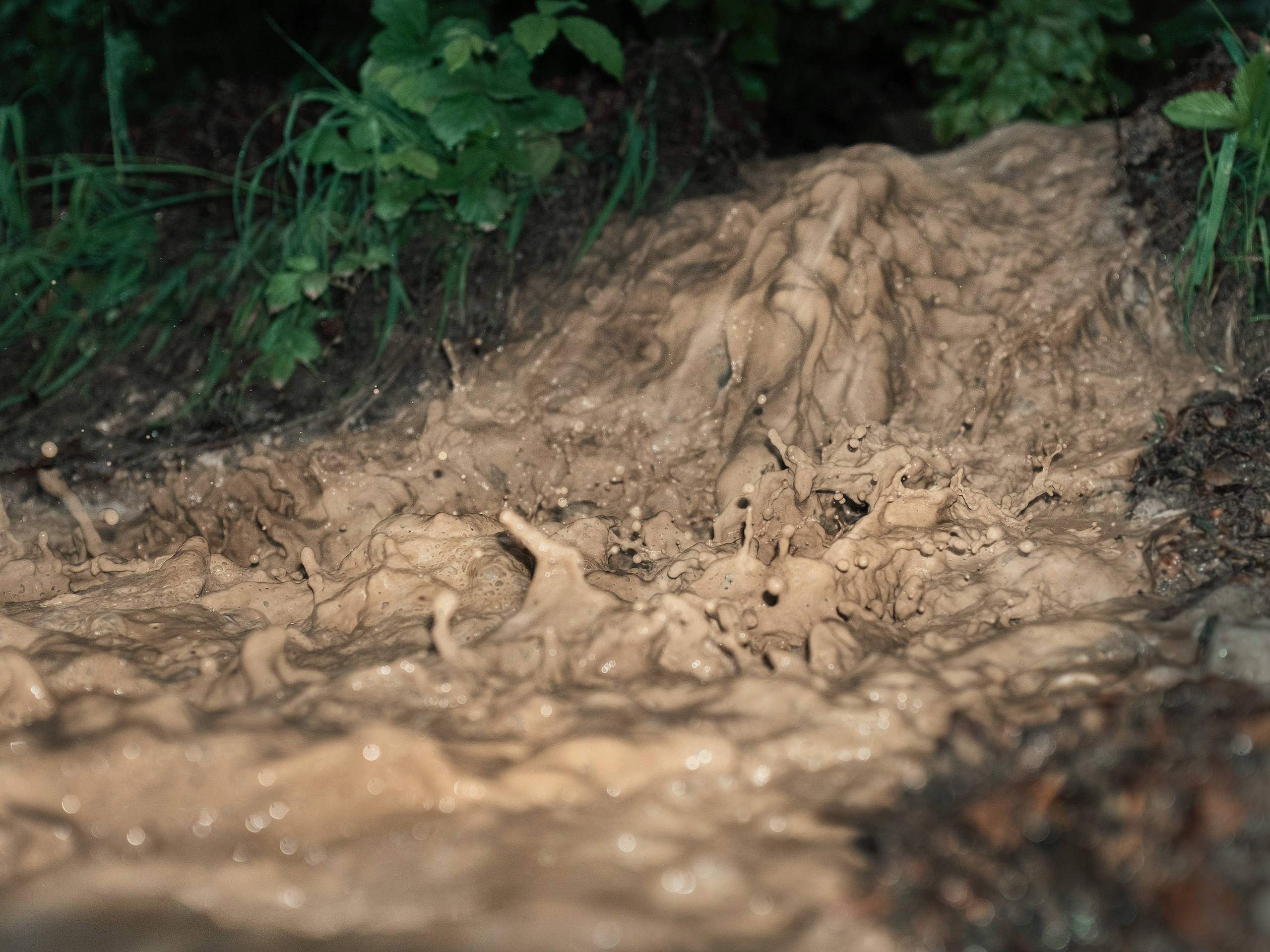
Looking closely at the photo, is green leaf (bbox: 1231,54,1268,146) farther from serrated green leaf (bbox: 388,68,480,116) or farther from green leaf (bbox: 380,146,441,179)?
green leaf (bbox: 380,146,441,179)

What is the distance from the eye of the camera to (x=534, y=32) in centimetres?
295

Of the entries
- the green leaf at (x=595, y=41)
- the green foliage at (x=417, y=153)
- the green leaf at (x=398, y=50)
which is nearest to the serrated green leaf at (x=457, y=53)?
the green foliage at (x=417, y=153)

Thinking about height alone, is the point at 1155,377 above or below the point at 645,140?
A: below

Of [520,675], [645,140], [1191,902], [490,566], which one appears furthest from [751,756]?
[645,140]

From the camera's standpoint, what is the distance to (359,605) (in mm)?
2260

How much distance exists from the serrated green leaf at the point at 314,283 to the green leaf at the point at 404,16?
83 cm

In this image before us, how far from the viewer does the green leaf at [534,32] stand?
9.67 feet

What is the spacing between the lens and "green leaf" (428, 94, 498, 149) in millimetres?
2955

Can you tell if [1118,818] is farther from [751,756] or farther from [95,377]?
[95,377]

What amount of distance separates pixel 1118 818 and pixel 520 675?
1042mm

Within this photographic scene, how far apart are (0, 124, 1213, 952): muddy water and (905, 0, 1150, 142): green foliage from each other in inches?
6.5

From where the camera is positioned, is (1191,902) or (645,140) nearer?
(1191,902)

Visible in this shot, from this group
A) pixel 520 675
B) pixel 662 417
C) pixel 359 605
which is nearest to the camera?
pixel 520 675

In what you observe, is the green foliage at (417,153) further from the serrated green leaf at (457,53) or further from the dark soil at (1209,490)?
the dark soil at (1209,490)
